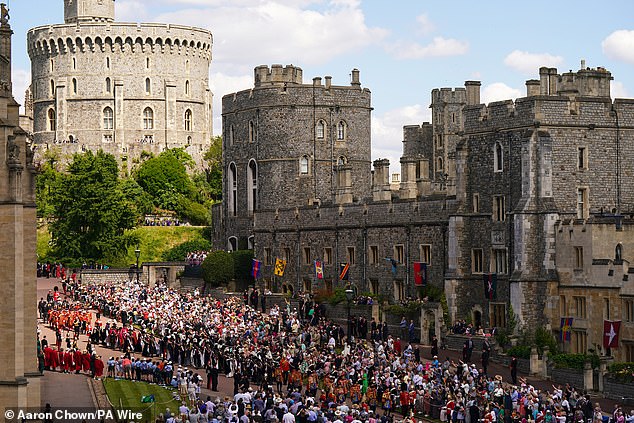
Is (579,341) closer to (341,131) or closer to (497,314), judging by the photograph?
(497,314)

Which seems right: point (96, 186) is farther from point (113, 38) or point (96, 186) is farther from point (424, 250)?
point (113, 38)

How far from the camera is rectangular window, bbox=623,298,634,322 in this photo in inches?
2269

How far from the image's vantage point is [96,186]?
305 feet

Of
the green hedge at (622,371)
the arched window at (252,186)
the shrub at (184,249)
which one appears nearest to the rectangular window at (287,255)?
the arched window at (252,186)

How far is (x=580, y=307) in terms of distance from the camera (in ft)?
200

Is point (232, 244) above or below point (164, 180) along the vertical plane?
below

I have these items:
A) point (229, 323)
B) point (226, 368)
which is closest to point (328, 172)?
point (229, 323)

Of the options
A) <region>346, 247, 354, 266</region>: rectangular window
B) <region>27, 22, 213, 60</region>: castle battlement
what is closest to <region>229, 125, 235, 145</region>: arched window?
<region>346, 247, 354, 266</region>: rectangular window

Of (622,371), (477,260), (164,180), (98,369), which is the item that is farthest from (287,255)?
(164,180)

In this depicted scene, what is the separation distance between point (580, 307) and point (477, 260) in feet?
24.8

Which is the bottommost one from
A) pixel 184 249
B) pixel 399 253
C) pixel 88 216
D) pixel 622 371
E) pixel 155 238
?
pixel 622 371

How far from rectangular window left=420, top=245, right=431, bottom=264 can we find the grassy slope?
34.2m

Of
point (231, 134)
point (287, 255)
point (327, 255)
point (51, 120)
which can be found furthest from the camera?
point (51, 120)

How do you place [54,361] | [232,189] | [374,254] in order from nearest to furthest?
1. [54,361]
2. [374,254]
3. [232,189]
